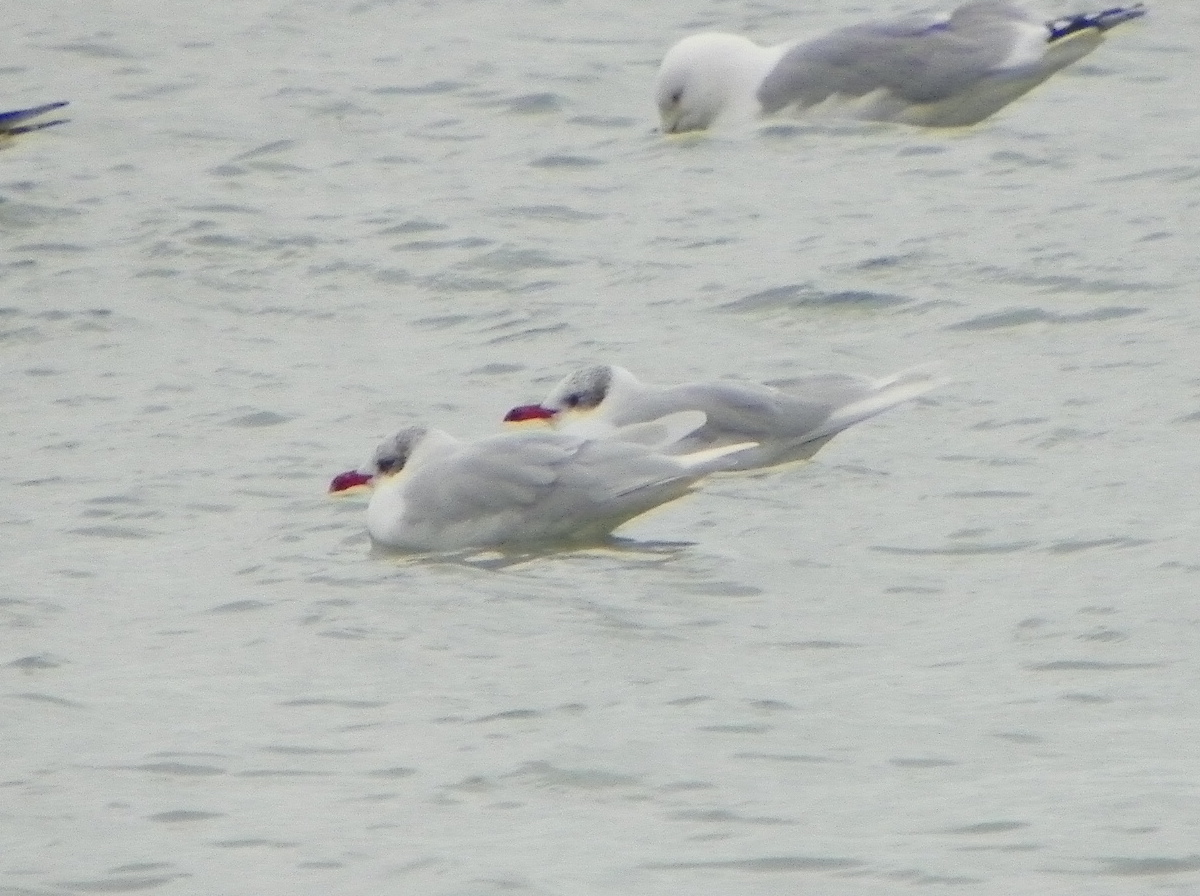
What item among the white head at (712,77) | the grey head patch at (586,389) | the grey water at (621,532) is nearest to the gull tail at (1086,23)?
the grey water at (621,532)

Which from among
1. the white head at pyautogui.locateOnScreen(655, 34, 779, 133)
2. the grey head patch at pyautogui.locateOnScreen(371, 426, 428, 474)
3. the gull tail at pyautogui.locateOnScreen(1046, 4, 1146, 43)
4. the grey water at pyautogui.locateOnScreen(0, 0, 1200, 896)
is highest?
the gull tail at pyautogui.locateOnScreen(1046, 4, 1146, 43)

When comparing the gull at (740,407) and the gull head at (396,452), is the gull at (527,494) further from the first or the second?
the gull at (740,407)

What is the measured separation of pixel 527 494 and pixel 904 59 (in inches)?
212

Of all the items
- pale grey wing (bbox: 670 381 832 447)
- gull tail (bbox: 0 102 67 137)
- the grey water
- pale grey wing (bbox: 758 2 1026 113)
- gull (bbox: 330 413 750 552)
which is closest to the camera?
the grey water

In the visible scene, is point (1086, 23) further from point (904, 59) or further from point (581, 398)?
point (581, 398)

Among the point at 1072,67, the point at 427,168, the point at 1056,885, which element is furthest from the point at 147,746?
the point at 1072,67

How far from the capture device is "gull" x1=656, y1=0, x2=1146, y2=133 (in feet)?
44.0

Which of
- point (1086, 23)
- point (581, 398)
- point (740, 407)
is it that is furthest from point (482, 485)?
point (1086, 23)

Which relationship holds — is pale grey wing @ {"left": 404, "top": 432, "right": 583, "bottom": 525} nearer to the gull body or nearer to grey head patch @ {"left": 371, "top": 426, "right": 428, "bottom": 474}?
the gull body

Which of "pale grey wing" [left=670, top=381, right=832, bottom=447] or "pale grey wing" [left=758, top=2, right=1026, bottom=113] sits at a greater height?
"pale grey wing" [left=758, top=2, right=1026, bottom=113]

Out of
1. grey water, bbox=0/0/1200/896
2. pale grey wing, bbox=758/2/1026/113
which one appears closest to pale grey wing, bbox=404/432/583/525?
grey water, bbox=0/0/1200/896

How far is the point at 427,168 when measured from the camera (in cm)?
1363

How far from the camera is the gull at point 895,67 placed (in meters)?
13.4

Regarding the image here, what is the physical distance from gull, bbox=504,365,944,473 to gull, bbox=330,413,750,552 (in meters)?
0.37
